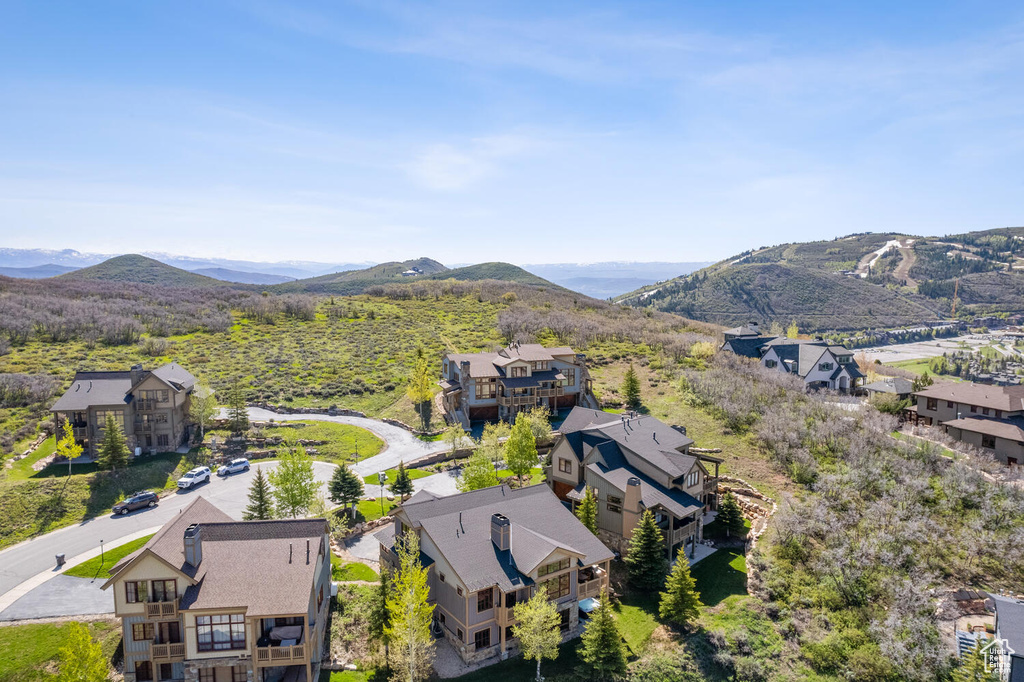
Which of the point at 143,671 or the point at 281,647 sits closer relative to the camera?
the point at 281,647

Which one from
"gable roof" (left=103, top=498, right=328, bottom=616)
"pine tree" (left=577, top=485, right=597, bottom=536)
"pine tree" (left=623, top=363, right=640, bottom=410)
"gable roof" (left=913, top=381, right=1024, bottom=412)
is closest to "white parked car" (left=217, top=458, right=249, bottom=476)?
"gable roof" (left=103, top=498, right=328, bottom=616)

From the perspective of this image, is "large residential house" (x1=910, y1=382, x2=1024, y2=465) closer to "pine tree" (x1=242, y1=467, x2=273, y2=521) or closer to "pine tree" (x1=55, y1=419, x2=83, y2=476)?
"pine tree" (x1=242, y1=467, x2=273, y2=521)

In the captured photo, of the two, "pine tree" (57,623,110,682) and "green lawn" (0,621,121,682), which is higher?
"pine tree" (57,623,110,682)

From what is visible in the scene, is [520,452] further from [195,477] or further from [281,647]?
[195,477]

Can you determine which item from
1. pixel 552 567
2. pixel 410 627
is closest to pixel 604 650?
pixel 552 567

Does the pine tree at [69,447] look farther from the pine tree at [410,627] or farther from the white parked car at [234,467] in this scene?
the pine tree at [410,627]

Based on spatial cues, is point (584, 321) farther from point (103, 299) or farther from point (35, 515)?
point (103, 299)

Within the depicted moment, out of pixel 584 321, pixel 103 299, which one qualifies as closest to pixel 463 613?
pixel 584 321
